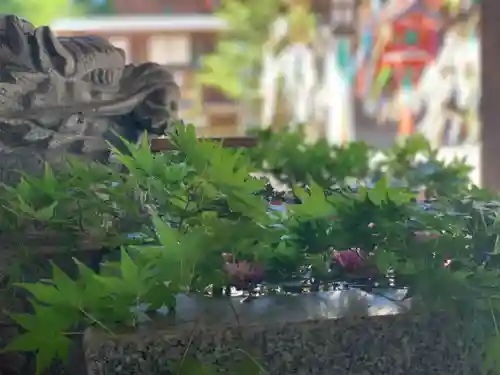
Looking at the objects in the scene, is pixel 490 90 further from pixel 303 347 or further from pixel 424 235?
pixel 303 347

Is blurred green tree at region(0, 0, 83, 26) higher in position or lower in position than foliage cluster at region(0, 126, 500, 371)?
higher

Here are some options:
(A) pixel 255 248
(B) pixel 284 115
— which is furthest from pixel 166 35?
(A) pixel 255 248

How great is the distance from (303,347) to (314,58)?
11.3 ft

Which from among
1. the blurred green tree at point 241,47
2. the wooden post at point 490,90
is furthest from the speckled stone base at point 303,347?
the blurred green tree at point 241,47

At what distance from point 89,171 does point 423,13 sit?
3.32 m

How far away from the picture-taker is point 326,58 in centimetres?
418

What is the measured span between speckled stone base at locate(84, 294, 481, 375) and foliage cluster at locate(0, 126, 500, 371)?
0.09ft

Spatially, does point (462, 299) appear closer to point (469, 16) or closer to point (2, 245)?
point (2, 245)

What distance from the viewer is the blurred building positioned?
4207 millimetres

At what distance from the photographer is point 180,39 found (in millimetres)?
4324

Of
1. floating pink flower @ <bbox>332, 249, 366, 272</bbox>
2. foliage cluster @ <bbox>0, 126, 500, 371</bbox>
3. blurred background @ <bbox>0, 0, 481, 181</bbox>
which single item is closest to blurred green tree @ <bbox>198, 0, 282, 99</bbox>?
blurred background @ <bbox>0, 0, 481, 181</bbox>

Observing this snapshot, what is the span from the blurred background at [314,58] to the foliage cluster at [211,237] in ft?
9.61

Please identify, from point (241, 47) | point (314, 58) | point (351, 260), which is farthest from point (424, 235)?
point (241, 47)

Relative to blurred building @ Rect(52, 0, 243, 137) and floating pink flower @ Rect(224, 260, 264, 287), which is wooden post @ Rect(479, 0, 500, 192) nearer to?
blurred building @ Rect(52, 0, 243, 137)
